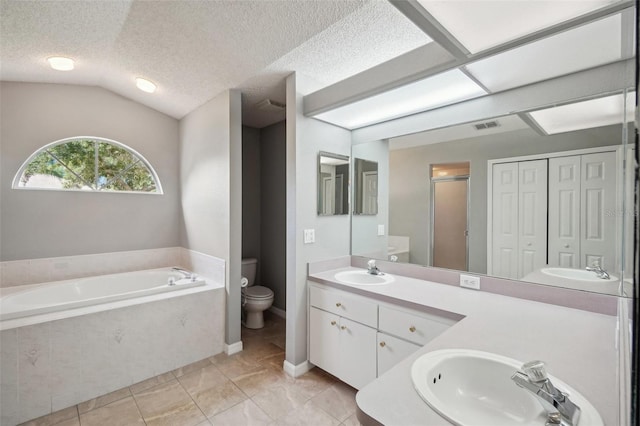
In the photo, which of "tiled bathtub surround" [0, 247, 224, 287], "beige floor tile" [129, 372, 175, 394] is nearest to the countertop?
"beige floor tile" [129, 372, 175, 394]

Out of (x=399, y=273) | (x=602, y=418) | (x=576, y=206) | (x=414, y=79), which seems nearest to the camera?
(x=602, y=418)

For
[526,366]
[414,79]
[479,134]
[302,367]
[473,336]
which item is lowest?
[302,367]

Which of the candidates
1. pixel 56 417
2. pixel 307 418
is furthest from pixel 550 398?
pixel 56 417

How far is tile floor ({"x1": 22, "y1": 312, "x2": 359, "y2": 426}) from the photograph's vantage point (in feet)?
6.32

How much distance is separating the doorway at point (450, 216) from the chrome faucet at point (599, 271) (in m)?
0.63

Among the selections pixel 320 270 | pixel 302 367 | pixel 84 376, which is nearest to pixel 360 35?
pixel 320 270

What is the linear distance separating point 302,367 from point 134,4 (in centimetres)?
293

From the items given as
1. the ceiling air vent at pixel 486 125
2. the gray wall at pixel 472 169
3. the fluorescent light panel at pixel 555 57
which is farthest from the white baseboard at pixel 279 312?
the fluorescent light panel at pixel 555 57

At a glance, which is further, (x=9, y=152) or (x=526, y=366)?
(x=9, y=152)

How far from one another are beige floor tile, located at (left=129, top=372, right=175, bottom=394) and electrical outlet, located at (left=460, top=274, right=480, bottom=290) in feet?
7.93

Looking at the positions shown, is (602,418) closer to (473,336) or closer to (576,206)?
(473,336)

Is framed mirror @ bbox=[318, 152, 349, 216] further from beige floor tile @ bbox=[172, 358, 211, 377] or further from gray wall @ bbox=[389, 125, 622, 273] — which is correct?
beige floor tile @ bbox=[172, 358, 211, 377]

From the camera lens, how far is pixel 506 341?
1.19 metres

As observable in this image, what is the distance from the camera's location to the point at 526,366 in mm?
802
